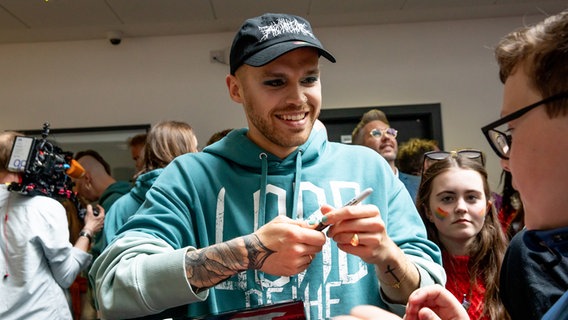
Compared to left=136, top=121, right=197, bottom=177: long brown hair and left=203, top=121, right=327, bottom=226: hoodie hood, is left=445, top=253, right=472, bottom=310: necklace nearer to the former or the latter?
left=203, top=121, right=327, bottom=226: hoodie hood

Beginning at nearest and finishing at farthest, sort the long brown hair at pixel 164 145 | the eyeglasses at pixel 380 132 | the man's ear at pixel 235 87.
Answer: the man's ear at pixel 235 87, the long brown hair at pixel 164 145, the eyeglasses at pixel 380 132

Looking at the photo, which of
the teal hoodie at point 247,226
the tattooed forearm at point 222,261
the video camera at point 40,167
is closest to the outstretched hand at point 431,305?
the teal hoodie at point 247,226

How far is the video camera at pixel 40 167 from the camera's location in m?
2.33

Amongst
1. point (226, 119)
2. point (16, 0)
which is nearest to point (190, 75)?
point (226, 119)

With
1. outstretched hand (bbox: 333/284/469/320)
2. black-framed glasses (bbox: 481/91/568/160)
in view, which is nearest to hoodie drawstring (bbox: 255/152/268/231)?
outstretched hand (bbox: 333/284/469/320)

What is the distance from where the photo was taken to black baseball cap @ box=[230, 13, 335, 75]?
1084 mm

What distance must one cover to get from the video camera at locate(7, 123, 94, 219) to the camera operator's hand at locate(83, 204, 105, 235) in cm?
29

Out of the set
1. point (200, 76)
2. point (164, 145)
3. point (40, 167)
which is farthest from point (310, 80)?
point (200, 76)

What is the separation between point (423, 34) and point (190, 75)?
267cm

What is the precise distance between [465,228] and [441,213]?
4.5 inches

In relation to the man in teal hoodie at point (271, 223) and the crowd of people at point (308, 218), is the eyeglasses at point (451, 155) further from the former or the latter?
the man in teal hoodie at point (271, 223)

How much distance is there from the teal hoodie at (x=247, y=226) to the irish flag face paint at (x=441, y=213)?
80 cm

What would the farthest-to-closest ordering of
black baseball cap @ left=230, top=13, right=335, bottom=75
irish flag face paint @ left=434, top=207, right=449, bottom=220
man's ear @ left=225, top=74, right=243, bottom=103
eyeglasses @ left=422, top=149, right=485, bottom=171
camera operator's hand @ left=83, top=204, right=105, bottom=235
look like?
camera operator's hand @ left=83, top=204, right=105, bottom=235
eyeglasses @ left=422, top=149, right=485, bottom=171
irish flag face paint @ left=434, top=207, right=449, bottom=220
man's ear @ left=225, top=74, right=243, bottom=103
black baseball cap @ left=230, top=13, right=335, bottom=75

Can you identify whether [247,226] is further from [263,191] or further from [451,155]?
[451,155]
